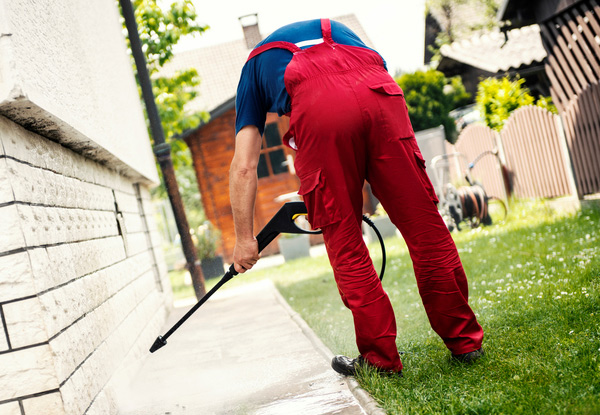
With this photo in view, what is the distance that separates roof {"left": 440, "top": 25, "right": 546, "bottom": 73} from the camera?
47.0ft

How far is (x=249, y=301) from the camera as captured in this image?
23.4ft

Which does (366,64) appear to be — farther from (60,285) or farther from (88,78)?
(88,78)

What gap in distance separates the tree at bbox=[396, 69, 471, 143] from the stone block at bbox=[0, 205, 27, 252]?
16.9 meters

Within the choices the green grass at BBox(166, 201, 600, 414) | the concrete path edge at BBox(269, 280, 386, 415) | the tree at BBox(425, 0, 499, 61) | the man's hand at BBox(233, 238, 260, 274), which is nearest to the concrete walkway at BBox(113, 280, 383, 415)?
the concrete path edge at BBox(269, 280, 386, 415)

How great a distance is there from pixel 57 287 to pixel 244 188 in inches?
38.6

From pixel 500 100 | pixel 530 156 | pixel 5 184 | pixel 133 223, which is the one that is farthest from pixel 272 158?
pixel 5 184

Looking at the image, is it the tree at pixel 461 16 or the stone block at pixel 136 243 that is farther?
the tree at pixel 461 16

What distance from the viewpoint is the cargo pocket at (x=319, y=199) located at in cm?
271

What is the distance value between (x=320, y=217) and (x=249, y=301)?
14.9 ft

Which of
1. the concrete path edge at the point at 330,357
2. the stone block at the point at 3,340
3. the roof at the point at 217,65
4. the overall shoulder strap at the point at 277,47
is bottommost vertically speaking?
the concrete path edge at the point at 330,357

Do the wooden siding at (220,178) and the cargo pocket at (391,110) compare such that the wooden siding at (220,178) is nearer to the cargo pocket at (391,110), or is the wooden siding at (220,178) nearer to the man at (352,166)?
the man at (352,166)

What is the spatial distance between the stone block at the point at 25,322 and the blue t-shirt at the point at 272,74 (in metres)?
1.17

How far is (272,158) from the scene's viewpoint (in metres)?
16.5

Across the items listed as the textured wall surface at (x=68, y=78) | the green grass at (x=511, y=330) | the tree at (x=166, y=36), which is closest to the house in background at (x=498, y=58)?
the tree at (x=166, y=36)
